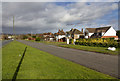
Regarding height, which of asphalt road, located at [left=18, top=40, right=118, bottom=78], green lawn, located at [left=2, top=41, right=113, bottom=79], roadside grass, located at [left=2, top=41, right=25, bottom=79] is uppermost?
roadside grass, located at [left=2, top=41, right=25, bottom=79]

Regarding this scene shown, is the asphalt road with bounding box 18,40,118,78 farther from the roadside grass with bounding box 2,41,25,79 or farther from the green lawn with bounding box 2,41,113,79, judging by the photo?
the roadside grass with bounding box 2,41,25,79

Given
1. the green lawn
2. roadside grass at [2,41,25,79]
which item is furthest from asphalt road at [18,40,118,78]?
roadside grass at [2,41,25,79]

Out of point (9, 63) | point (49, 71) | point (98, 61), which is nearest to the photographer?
point (49, 71)

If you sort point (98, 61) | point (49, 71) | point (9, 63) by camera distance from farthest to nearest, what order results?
point (98, 61)
point (9, 63)
point (49, 71)

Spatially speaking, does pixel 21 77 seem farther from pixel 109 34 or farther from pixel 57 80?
pixel 109 34

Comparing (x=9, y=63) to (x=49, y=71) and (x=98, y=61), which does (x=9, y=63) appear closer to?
(x=49, y=71)

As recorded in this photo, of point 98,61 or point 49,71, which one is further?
point 98,61

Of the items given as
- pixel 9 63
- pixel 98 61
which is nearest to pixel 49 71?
pixel 9 63

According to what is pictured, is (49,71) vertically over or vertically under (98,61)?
over

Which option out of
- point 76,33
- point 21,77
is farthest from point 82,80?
point 76,33

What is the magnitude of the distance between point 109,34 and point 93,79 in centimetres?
4660

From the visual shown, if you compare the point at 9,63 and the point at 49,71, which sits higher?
the point at 9,63

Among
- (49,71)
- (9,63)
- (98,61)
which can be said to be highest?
(9,63)

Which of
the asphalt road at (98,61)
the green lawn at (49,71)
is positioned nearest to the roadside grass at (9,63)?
A: the green lawn at (49,71)
